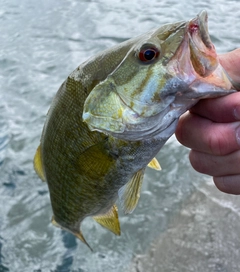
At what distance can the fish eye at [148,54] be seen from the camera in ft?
4.50

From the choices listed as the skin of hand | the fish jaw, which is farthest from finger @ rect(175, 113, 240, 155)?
the fish jaw

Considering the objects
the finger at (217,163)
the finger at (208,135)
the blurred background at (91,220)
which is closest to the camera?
the finger at (208,135)

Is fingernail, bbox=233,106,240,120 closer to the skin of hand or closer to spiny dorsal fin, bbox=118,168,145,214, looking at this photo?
the skin of hand

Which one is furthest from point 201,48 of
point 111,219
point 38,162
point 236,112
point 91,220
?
point 91,220

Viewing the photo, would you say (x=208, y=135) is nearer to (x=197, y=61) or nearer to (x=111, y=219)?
(x=197, y=61)

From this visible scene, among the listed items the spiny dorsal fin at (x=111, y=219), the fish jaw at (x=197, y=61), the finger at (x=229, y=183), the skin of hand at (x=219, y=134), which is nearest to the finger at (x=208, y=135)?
the skin of hand at (x=219, y=134)

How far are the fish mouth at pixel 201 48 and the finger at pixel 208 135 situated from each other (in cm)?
32

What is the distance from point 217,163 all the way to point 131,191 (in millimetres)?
365

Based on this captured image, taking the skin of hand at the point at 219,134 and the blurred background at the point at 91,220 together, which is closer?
the skin of hand at the point at 219,134

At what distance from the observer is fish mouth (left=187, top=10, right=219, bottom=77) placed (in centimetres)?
130

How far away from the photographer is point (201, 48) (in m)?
1.30

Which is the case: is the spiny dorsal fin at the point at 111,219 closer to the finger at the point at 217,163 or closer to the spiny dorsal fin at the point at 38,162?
the spiny dorsal fin at the point at 38,162

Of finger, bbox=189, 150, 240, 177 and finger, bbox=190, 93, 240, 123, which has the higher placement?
finger, bbox=190, 93, 240, 123

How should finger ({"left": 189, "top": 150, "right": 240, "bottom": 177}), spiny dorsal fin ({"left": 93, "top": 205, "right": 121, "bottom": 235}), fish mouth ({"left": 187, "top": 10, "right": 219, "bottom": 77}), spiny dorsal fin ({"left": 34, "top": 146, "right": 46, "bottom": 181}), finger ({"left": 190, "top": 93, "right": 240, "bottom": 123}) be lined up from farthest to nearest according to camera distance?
spiny dorsal fin ({"left": 93, "top": 205, "right": 121, "bottom": 235}) < spiny dorsal fin ({"left": 34, "top": 146, "right": 46, "bottom": 181}) < finger ({"left": 189, "top": 150, "right": 240, "bottom": 177}) < finger ({"left": 190, "top": 93, "right": 240, "bottom": 123}) < fish mouth ({"left": 187, "top": 10, "right": 219, "bottom": 77})
